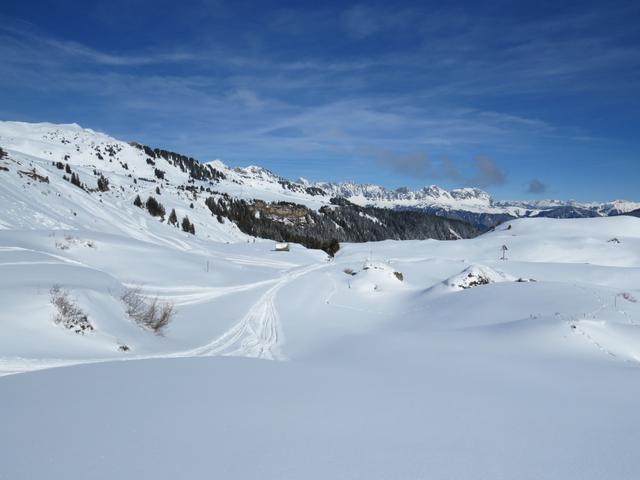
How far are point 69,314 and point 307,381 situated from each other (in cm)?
846

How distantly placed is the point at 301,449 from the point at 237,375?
3.51 metres

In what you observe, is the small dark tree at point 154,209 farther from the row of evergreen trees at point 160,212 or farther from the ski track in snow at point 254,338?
the ski track in snow at point 254,338

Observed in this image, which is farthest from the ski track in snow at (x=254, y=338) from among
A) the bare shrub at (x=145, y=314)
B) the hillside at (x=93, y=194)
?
A: the hillside at (x=93, y=194)

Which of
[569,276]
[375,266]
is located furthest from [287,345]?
[569,276]

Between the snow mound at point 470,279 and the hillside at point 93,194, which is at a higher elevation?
the hillside at point 93,194

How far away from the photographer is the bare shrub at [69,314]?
11.2 metres

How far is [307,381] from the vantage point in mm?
7070

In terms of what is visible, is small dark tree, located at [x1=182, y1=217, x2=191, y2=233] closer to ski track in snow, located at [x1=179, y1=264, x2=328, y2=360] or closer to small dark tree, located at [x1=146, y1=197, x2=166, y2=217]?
small dark tree, located at [x1=146, y1=197, x2=166, y2=217]

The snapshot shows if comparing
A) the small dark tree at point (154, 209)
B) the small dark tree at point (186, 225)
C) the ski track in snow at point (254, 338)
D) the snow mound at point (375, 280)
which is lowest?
the ski track in snow at point (254, 338)

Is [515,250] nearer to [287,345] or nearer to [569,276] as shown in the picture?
[569,276]

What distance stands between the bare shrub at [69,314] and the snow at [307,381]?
224mm

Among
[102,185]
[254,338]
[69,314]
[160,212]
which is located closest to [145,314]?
[69,314]

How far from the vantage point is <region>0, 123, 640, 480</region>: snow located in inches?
151

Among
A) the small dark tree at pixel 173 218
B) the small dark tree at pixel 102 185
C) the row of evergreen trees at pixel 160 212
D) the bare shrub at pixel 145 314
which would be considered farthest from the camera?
the small dark tree at pixel 173 218
